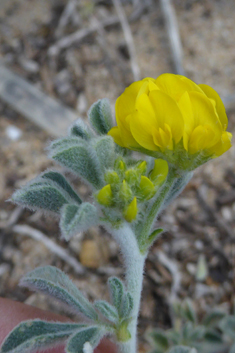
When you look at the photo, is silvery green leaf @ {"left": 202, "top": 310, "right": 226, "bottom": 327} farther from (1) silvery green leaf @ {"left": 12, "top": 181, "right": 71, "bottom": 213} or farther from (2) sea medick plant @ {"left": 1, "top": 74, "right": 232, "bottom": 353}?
(1) silvery green leaf @ {"left": 12, "top": 181, "right": 71, "bottom": 213}

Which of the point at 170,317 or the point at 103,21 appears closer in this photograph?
the point at 170,317

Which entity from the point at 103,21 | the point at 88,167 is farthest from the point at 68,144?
the point at 103,21

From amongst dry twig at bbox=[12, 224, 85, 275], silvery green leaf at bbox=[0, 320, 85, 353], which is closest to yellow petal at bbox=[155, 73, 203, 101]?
silvery green leaf at bbox=[0, 320, 85, 353]

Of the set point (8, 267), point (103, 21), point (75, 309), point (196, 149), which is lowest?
point (75, 309)

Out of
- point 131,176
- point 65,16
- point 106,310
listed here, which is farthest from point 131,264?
point 65,16

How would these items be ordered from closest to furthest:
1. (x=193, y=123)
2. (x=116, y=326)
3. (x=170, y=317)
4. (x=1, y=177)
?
(x=193, y=123) → (x=116, y=326) → (x=170, y=317) → (x=1, y=177)

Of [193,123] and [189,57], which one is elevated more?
[189,57]

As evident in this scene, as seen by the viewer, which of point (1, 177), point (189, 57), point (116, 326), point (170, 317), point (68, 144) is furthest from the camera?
point (189, 57)

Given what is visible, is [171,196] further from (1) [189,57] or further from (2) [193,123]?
(1) [189,57]
